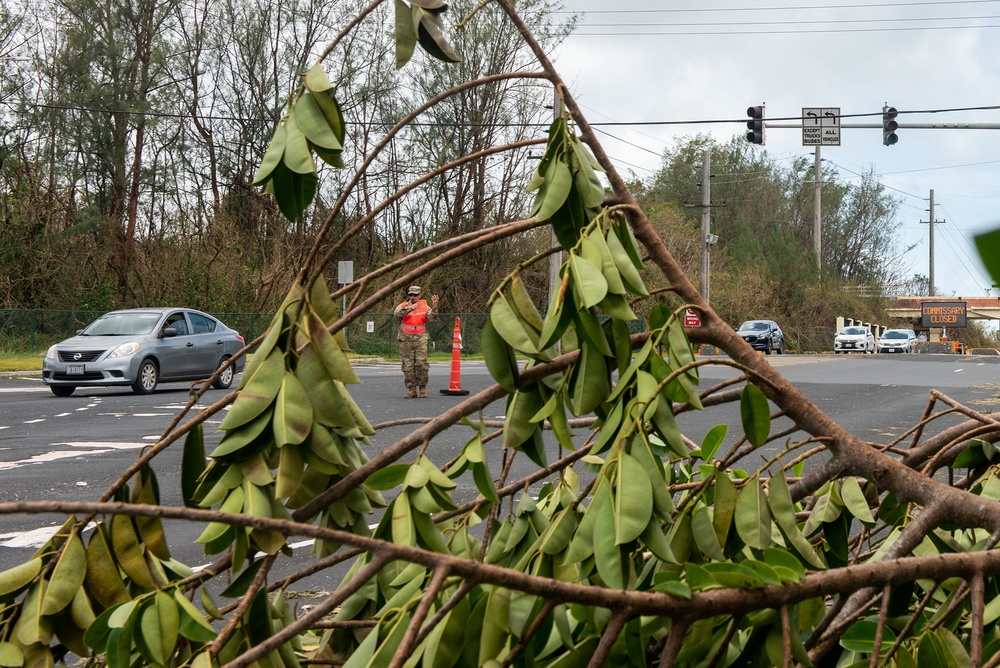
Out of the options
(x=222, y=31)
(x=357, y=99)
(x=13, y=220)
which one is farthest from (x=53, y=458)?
(x=222, y=31)

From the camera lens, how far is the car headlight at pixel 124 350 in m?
16.6

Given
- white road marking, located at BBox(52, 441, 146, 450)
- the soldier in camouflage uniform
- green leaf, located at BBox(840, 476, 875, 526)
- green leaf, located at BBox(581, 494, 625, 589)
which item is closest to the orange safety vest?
the soldier in camouflage uniform

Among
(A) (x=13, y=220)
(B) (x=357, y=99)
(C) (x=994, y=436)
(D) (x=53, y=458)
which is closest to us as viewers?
(C) (x=994, y=436)

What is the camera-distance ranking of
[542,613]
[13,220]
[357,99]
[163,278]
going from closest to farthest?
[542,613] → [13,220] → [163,278] → [357,99]

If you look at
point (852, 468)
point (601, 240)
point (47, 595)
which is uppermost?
point (601, 240)

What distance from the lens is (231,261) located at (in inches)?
1239

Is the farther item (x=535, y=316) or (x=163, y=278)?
(x=163, y=278)

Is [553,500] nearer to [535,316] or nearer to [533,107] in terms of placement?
[535,316]

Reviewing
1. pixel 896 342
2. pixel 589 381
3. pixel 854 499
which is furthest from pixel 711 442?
pixel 896 342

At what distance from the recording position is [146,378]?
674 inches

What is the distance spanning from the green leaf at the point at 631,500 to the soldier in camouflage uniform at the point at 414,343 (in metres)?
14.6

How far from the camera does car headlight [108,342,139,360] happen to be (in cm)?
1664

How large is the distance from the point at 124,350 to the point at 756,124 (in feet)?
61.1

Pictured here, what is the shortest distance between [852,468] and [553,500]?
506 millimetres
